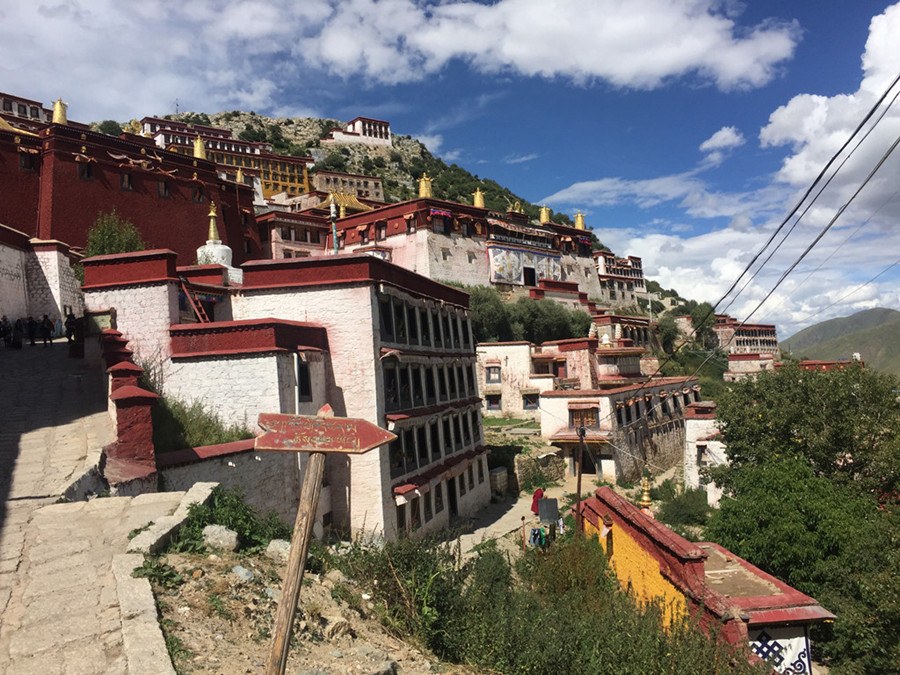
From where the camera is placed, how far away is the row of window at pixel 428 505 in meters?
17.7

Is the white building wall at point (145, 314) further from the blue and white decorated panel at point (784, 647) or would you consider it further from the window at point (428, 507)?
the blue and white decorated panel at point (784, 647)

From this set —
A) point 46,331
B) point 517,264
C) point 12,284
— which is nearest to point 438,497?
point 46,331

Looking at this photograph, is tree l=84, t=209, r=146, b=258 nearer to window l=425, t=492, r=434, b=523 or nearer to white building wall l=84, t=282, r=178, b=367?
white building wall l=84, t=282, r=178, b=367

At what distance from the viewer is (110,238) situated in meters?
25.5

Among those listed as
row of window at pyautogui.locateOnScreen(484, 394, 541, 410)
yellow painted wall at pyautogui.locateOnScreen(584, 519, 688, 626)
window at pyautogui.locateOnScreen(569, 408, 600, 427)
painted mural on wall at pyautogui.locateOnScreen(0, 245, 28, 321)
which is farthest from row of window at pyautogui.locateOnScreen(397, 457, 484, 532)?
painted mural on wall at pyautogui.locateOnScreen(0, 245, 28, 321)

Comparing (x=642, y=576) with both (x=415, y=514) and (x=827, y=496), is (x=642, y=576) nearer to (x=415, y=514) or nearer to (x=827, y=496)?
(x=827, y=496)

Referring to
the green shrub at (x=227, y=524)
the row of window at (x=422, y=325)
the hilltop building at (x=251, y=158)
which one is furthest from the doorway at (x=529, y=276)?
the green shrub at (x=227, y=524)

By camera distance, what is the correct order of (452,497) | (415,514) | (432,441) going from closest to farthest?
(415,514), (432,441), (452,497)

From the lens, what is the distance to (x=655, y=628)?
8180 millimetres

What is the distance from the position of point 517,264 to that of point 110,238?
113ft

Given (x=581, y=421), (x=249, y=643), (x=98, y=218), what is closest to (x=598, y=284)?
(x=581, y=421)

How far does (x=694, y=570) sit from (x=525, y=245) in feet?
155

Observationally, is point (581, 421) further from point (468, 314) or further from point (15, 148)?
point (15, 148)

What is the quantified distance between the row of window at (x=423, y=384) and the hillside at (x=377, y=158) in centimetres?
6385
